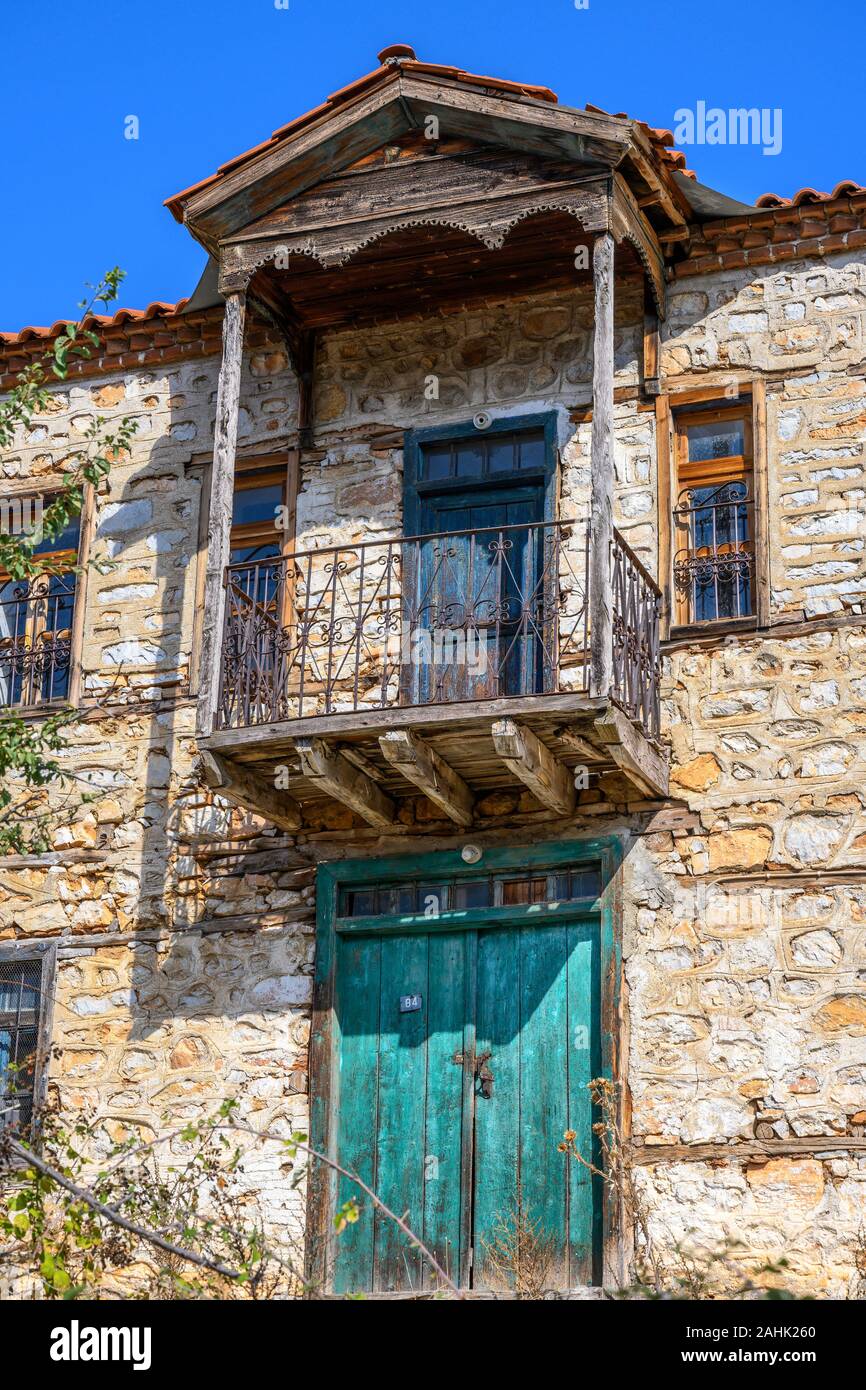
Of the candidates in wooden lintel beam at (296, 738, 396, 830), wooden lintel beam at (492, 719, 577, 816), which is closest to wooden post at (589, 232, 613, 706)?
wooden lintel beam at (492, 719, 577, 816)

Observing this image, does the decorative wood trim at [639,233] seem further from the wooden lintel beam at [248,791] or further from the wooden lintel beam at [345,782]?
the wooden lintel beam at [248,791]

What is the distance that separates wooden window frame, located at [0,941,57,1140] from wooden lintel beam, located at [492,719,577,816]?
125 inches

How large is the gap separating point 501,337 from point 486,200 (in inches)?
45.7

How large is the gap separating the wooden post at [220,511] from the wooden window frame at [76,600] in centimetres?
132

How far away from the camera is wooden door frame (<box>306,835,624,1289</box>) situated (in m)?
9.69

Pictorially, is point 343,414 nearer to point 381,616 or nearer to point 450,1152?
point 381,616

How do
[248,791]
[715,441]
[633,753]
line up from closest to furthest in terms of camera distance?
[633,753]
[248,791]
[715,441]

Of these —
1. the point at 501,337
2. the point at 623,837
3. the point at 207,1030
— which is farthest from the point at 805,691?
the point at 207,1030

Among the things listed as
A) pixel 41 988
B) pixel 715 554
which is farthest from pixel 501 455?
pixel 41 988

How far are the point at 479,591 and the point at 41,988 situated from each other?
3.54 metres

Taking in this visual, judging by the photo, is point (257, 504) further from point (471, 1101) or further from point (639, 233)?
point (471, 1101)

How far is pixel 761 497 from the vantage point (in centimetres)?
1038

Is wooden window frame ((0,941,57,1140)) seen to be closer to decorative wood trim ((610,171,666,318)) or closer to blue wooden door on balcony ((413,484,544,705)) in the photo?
blue wooden door on balcony ((413,484,544,705))

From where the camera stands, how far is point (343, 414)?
454 inches
